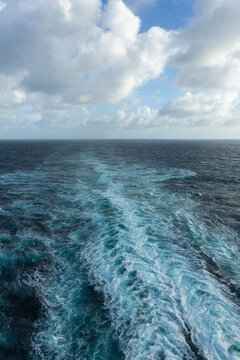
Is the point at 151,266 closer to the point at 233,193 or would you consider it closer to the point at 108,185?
the point at 108,185

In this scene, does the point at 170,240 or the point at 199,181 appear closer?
the point at 170,240

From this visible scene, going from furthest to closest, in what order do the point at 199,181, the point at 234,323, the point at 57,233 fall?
1. the point at 199,181
2. the point at 57,233
3. the point at 234,323

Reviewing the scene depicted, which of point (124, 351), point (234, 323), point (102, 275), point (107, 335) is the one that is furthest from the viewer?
point (102, 275)

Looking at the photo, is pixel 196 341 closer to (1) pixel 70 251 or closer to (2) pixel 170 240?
(2) pixel 170 240

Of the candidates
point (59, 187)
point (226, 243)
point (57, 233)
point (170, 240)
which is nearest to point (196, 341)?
point (170, 240)

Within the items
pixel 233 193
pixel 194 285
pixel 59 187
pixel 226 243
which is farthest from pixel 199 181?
pixel 194 285

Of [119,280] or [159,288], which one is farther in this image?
[119,280]
